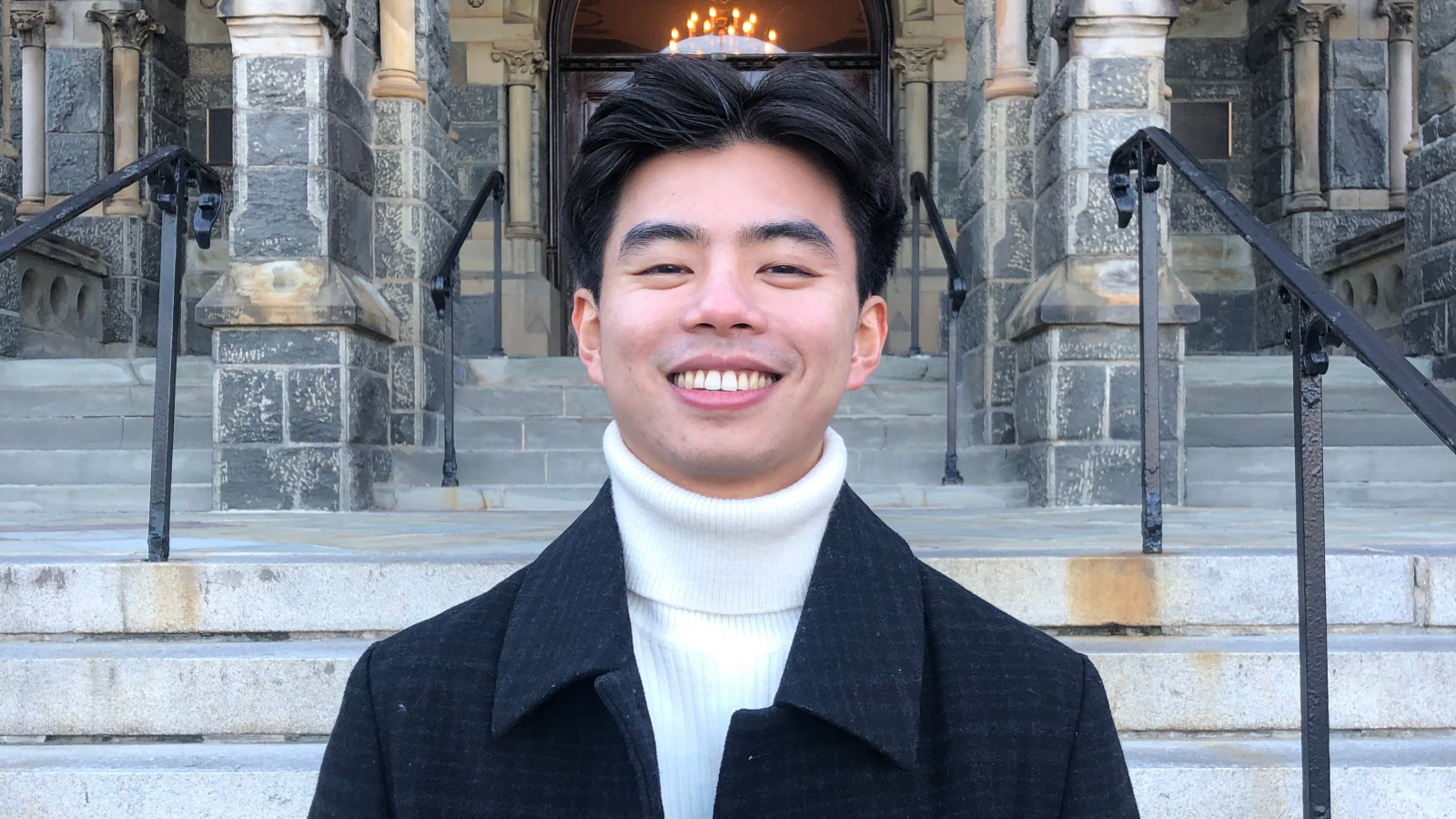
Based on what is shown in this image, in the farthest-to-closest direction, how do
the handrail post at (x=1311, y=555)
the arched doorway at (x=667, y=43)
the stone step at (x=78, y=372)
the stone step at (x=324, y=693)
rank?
the arched doorway at (x=667, y=43), the stone step at (x=78, y=372), the stone step at (x=324, y=693), the handrail post at (x=1311, y=555)

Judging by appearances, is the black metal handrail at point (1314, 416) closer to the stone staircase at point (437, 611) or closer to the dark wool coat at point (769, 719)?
the stone staircase at point (437, 611)

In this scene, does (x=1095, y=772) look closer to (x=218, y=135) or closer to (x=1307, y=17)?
(x=1307, y=17)

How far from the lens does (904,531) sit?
12.9 feet

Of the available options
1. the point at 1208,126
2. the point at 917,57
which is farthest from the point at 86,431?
the point at 1208,126

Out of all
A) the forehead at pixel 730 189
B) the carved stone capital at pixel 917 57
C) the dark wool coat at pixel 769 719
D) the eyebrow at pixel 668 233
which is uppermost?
the carved stone capital at pixel 917 57

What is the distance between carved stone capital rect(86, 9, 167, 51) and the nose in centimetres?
955

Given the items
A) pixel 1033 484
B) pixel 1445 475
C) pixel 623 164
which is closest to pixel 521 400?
pixel 1033 484

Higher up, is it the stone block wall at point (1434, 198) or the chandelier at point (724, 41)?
the chandelier at point (724, 41)

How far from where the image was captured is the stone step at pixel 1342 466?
564 cm

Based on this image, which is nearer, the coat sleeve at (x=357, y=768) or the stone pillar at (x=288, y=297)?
the coat sleeve at (x=357, y=768)

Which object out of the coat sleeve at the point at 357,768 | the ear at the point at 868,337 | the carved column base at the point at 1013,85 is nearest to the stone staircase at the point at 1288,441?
the carved column base at the point at 1013,85

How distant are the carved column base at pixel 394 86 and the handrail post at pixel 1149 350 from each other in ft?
12.4

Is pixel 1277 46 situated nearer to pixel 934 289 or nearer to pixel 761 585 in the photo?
pixel 934 289

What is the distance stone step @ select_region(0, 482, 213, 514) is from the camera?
17.8 feet
